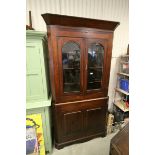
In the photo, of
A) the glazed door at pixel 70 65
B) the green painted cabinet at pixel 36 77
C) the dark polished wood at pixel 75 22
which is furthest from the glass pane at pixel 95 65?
the green painted cabinet at pixel 36 77

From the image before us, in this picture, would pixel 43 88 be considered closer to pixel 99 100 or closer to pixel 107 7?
pixel 99 100

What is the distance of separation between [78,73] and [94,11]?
1.24m

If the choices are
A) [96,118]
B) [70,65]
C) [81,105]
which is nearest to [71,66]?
[70,65]

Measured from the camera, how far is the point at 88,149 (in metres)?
2.06

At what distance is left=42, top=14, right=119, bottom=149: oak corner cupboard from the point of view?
64.8 inches

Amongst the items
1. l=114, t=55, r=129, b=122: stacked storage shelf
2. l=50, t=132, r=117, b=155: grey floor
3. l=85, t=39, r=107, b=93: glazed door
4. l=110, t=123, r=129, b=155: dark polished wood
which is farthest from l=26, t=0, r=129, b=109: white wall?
l=110, t=123, r=129, b=155: dark polished wood

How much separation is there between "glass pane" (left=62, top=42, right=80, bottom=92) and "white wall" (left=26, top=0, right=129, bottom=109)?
67cm

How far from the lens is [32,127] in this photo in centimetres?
172

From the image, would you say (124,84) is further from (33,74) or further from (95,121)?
(33,74)

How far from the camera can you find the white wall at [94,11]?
1.99 metres

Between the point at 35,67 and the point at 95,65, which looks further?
the point at 95,65

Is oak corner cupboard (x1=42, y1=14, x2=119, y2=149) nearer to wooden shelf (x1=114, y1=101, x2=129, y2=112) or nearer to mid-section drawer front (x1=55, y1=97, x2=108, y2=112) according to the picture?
mid-section drawer front (x1=55, y1=97, x2=108, y2=112)

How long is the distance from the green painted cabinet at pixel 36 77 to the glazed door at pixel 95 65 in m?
0.64
